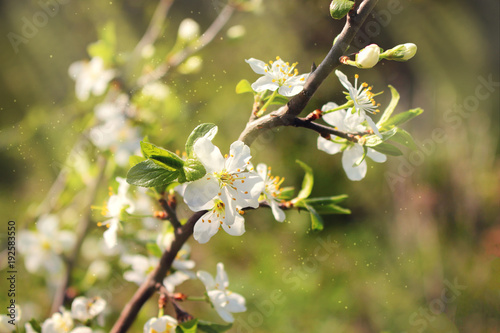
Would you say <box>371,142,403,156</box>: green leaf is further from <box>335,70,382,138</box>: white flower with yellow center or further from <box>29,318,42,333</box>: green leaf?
<box>29,318,42,333</box>: green leaf

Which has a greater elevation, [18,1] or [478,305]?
[18,1]

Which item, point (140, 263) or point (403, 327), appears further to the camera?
point (403, 327)

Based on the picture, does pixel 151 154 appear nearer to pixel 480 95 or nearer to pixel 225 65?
pixel 225 65

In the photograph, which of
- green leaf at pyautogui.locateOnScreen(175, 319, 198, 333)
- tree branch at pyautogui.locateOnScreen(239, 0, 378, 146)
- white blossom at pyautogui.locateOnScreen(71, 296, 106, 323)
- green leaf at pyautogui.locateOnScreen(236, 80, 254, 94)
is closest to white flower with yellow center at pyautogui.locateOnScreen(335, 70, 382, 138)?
tree branch at pyautogui.locateOnScreen(239, 0, 378, 146)

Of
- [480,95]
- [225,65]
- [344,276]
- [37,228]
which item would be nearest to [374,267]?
[344,276]

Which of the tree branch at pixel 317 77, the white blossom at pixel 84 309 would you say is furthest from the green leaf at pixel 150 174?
the white blossom at pixel 84 309

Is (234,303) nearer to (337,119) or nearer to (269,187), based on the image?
(269,187)
